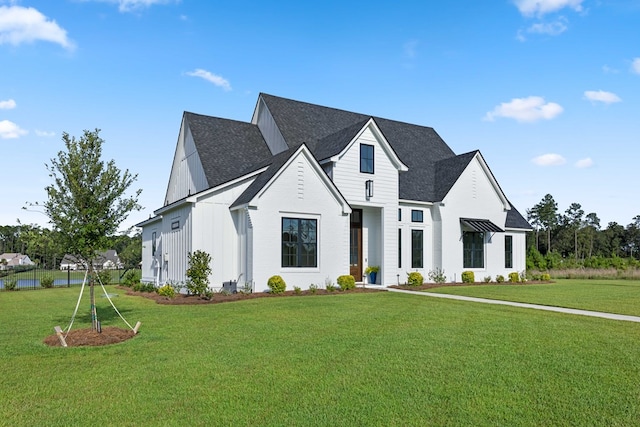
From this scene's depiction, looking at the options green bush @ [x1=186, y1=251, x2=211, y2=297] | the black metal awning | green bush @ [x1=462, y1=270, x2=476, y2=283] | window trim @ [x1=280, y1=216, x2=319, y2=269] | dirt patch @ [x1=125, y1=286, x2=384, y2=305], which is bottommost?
dirt patch @ [x1=125, y1=286, x2=384, y2=305]

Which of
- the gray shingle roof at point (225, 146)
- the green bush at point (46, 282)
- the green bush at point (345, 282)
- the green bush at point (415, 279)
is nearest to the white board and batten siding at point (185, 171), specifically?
the gray shingle roof at point (225, 146)

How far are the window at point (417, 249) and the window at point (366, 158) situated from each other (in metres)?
4.72

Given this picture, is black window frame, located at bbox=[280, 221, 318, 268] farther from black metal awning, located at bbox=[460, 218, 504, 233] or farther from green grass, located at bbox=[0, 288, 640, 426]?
black metal awning, located at bbox=[460, 218, 504, 233]

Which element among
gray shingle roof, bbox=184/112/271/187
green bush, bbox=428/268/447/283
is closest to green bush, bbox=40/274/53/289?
gray shingle roof, bbox=184/112/271/187

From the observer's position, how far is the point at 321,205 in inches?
775

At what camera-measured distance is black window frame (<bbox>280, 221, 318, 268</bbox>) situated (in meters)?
19.0

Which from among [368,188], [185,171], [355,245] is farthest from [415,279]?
[185,171]

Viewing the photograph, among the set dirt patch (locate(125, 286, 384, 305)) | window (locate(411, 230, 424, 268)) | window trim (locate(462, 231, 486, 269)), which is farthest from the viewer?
window trim (locate(462, 231, 486, 269))

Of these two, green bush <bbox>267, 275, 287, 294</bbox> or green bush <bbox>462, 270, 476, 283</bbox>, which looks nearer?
green bush <bbox>267, 275, 287, 294</bbox>

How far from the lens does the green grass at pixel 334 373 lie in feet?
16.9

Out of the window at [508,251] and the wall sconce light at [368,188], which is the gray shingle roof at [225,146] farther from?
the window at [508,251]

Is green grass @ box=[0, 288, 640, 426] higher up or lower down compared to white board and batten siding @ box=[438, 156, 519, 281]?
lower down

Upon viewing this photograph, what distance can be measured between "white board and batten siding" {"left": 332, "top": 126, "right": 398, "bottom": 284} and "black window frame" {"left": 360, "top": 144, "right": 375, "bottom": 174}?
13 centimetres

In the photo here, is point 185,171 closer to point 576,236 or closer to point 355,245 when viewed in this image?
point 355,245
